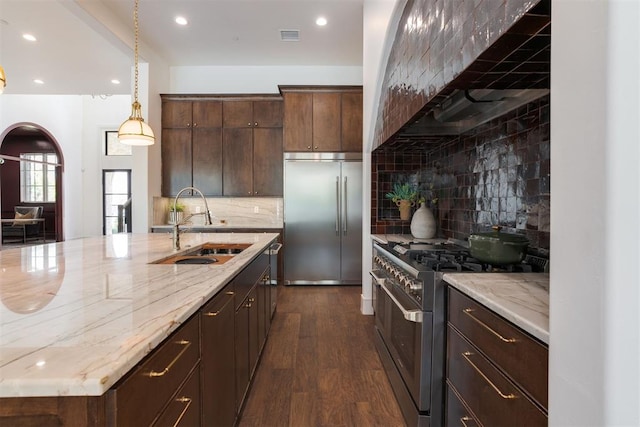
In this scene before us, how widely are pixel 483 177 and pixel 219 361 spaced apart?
204 cm

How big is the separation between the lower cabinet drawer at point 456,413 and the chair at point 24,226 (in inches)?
431

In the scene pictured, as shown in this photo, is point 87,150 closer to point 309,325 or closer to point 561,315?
point 309,325

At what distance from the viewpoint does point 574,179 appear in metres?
0.67

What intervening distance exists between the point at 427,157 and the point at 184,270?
9.07ft

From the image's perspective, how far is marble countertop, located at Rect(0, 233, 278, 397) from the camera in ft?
1.96

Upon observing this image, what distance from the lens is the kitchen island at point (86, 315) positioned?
0.60 meters

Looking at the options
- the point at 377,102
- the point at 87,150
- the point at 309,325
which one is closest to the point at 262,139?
the point at 377,102

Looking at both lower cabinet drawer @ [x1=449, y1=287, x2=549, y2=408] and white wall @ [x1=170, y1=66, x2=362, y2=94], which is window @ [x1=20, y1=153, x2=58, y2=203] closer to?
white wall @ [x1=170, y1=66, x2=362, y2=94]

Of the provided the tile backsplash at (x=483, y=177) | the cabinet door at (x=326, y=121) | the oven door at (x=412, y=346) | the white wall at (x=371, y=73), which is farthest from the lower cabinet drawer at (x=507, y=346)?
the cabinet door at (x=326, y=121)

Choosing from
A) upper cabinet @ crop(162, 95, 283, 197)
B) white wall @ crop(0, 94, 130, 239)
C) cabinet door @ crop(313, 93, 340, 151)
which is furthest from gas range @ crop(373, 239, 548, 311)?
white wall @ crop(0, 94, 130, 239)

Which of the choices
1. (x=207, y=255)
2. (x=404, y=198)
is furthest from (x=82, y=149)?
(x=404, y=198)

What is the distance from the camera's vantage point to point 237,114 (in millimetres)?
4961

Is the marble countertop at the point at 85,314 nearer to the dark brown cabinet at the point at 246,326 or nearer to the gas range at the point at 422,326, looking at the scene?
the dark brown cabinet at the point at 246,326

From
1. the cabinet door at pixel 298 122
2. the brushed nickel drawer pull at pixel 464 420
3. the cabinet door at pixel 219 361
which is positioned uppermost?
the cabinet door at pixel 298 122
